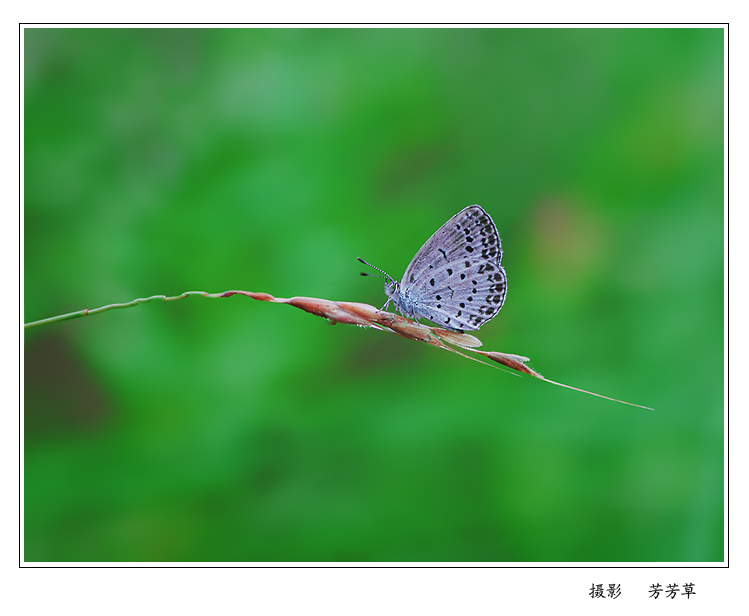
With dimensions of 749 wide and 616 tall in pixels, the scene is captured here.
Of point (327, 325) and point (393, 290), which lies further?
A: point (327, 325)

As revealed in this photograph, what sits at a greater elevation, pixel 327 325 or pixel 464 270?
pixel 464 270

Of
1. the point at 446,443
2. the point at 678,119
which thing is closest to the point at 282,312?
the point at 446,443

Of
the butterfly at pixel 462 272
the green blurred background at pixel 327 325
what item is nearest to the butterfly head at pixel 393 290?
the butterfly at pixel 462 272

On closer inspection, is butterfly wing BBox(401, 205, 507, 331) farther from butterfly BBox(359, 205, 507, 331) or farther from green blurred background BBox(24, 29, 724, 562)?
green blurred background BBox(24, 29, 724, 562)

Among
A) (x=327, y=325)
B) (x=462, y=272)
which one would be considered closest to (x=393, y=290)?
(x=462, y=272)

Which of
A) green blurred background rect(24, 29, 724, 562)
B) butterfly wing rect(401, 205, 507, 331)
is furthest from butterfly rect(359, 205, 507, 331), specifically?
green blurred background rect(24, 29, 724, 562)

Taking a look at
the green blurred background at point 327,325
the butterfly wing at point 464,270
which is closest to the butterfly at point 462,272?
the butterfly wing at point 464,270

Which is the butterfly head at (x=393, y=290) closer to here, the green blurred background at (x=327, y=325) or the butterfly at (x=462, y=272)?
the butterfly at (x=462, y=272)

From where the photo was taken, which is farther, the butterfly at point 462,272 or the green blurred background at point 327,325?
the green blurred background at point 327,325

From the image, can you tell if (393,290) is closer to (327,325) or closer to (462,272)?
(462,272)
